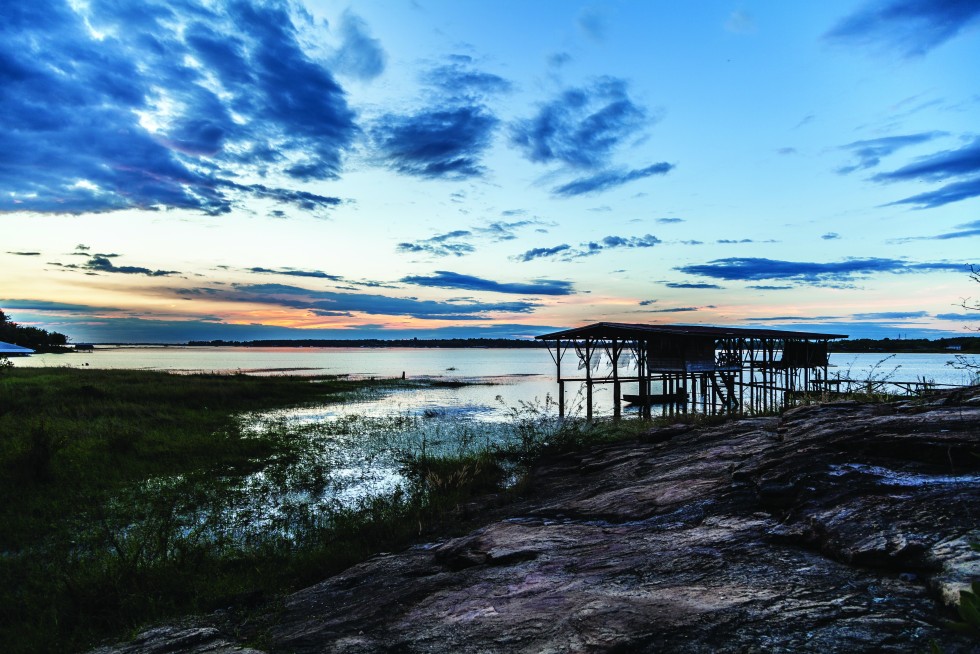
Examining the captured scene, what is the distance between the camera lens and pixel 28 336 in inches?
3477

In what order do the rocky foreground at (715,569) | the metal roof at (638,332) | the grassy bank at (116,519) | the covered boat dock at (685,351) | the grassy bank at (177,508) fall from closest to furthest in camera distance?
the rocky foreground at (715,569) < the grassy bank at (116,519) < the grassy bank at (177,508) < the metal roof at (638,332) < the covered boat dock at (685,351)

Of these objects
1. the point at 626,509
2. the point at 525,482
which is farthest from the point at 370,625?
the point at 525,482

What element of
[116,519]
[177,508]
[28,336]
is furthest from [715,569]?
[28,336]

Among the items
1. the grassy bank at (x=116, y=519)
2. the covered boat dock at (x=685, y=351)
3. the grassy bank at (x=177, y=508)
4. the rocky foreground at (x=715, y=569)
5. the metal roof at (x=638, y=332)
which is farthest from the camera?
the covered boat dock at (x=685, y=351)

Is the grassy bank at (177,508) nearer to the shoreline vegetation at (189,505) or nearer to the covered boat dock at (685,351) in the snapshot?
the shoreline vegetation at (189,505)

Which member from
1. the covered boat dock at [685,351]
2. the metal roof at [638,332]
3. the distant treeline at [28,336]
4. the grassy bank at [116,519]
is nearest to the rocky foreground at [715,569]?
the grassy bank at [116,519]

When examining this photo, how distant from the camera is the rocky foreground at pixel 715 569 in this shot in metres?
3.71

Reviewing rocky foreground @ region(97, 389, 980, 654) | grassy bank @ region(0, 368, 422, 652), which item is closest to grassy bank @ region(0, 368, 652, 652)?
grassy bank @ region(0, 368, 422, 652)

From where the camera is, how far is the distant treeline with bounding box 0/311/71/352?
62.1 metres

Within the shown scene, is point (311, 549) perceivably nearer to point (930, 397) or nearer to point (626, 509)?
point (626, 509)

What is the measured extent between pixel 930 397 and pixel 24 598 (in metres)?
15.7

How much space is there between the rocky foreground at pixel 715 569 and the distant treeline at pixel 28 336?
4817 cm

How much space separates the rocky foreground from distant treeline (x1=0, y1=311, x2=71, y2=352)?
48174 millimetres

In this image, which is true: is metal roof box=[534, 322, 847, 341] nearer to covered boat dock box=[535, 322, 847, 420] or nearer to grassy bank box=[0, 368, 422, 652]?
covered boat dock box=[535, 322, 847, 420]
